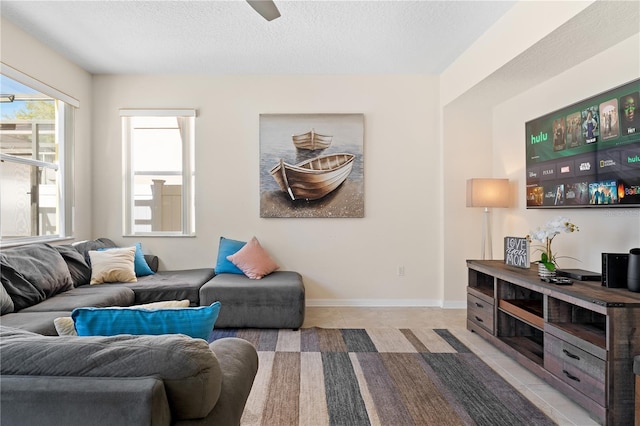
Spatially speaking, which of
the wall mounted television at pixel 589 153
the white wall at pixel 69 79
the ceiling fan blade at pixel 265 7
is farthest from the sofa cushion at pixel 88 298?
the wall mounted television at pixel 589 153

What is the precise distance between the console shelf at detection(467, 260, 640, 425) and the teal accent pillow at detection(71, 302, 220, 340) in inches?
80.0

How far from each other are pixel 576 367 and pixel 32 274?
3.86m

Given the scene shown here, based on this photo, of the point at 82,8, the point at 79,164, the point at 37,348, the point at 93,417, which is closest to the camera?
the point at 93,417

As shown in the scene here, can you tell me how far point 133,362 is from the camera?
0.99 m

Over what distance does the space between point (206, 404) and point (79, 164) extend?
4231mm

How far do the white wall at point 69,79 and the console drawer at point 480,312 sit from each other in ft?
14.1

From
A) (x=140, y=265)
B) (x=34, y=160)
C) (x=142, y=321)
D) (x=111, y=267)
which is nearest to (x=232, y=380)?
(x=142, y=321)

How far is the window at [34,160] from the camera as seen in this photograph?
3387mm

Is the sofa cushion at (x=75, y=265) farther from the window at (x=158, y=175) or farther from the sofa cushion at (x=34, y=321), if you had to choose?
the sofa cushion at (x=34, y=321)

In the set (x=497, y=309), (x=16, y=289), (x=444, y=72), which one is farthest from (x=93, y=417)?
(x=444, y=72)

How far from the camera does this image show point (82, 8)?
10.1 ft

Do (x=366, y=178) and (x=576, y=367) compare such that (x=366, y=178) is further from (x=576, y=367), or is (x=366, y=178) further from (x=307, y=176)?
(x=576, y=367)

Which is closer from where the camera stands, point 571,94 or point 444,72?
point 571,94

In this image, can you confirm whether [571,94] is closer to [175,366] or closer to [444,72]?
[444,72]
